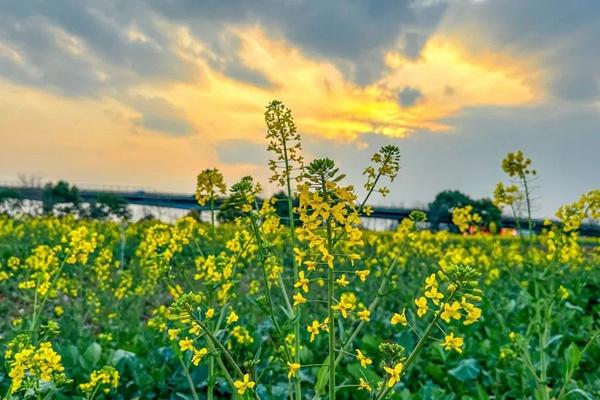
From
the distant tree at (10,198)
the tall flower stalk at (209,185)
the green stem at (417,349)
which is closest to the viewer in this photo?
the green stem at (417,349)

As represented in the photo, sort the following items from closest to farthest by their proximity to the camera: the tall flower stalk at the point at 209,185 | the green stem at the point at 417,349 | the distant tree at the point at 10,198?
the green stem at the point at 417,349
the tall flower stalk at the point at 209,185
the distant tree at the point at 10,198

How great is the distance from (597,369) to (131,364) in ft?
12.8

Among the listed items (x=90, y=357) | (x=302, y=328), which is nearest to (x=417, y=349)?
(x=90, y=357)

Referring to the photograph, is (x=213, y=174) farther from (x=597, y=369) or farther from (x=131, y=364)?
(x=597, y=369)

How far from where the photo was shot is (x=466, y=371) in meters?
4.19

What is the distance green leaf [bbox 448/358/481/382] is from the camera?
163 inches

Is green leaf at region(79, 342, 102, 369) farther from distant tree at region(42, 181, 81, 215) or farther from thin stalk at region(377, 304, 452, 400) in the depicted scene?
distant tree at region(42, 181, 81, 215)

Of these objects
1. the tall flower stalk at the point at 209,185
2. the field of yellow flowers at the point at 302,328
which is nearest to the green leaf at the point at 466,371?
the field of yellow flowers at the point at 302,328

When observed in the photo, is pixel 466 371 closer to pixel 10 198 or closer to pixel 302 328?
pixel 302 328

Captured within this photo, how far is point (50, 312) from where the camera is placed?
724 centimetres

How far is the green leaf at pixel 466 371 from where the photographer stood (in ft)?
13.6

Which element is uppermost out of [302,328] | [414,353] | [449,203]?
[449,203]

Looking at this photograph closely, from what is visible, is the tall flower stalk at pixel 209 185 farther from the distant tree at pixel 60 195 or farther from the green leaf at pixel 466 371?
the distant tree at pixel 60 195

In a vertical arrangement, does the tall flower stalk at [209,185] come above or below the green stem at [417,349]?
above
